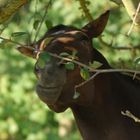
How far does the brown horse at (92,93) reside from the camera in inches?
158

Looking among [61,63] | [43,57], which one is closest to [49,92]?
[61,63]

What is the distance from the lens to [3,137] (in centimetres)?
1105

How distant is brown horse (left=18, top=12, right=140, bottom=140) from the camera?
401 centimetres

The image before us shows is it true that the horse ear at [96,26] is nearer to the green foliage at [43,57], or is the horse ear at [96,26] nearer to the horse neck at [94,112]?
the horse neck at [94,112]

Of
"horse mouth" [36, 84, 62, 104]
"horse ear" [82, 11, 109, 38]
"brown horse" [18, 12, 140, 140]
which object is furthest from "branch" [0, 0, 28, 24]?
"horse ear" [82, 11, 109, 38]

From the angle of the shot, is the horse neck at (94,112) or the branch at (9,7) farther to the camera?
the horse neck at (94,112)

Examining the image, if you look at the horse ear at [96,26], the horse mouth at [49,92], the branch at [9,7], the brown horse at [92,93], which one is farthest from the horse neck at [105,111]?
the branch at [9,7]

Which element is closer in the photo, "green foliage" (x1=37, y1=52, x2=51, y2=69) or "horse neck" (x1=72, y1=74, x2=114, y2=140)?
"green foliage" (x1=37, y1=52, x2=51, y2=69)

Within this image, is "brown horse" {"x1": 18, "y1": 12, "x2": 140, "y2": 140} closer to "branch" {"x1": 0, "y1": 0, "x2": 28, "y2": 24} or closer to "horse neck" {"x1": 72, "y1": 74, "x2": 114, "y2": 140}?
"horse neck" {"x1": 72, "y1": 74, "x2": 114, "y2": 140}

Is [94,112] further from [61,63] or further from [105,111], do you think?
[61,63]

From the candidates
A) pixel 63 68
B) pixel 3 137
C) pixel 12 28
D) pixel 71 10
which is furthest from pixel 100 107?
pixel 3 137

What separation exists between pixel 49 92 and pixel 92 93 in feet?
1.74

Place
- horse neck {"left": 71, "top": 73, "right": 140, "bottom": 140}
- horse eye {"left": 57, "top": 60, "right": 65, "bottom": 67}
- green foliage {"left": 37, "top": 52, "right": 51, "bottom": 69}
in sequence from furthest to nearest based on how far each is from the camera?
horse neck {"left": 71, "top": 73, "right": 140, "bottom": 140}
horse eye {"left": 57, "top": 60, "right": 65, "bottom": 67}
green foliage {"left": 37, "top": 52, "right": 51, "bottom": 69}

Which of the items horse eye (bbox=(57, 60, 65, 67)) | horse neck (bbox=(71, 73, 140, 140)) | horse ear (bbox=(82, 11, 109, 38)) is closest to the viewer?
horse eye (bbox=(57, 60, 65, 67))
